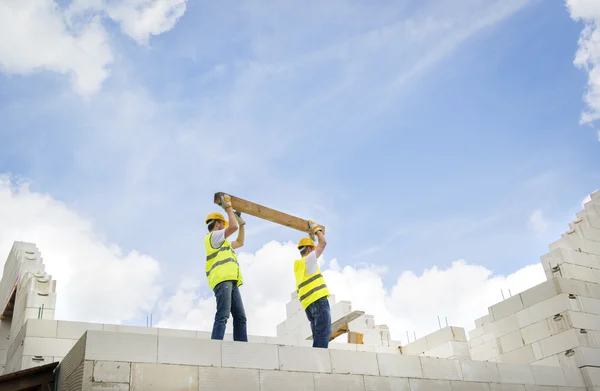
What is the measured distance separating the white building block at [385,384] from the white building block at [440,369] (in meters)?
0.41

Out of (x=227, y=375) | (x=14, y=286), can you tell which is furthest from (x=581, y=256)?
(x=14, y=286)

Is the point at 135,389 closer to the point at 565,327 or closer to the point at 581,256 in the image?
the point at 565,327

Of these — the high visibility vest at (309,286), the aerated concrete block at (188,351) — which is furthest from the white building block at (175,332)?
the aerated concrete block at (188,351)

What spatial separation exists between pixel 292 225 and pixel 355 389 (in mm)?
2749

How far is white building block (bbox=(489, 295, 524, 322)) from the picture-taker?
10.3 meters

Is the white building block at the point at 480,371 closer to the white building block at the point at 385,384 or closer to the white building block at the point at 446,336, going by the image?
the white building block at the point at 385,384

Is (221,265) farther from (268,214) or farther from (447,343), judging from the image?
(447,343)

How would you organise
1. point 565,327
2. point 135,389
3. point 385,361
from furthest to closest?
point 565,327 < point 385,361 < point 135,389

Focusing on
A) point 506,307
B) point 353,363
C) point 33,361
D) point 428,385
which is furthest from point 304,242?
point 506,307

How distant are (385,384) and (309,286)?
1539 mm

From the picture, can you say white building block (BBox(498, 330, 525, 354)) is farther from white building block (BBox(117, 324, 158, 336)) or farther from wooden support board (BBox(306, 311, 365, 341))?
white building block (BBox(117, 324, 158, 336))

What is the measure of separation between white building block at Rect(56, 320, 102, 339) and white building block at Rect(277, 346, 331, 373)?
4.16 metres

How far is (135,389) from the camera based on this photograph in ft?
17.3

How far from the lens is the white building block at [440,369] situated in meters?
7.23
